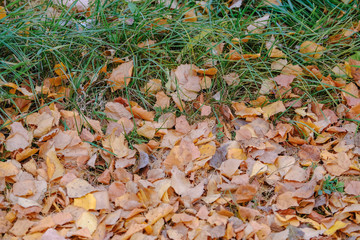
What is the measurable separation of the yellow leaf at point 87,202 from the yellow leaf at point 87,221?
4cm

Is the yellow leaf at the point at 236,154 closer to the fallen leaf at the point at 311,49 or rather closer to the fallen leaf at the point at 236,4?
the fallen leaf at the point at 311,49

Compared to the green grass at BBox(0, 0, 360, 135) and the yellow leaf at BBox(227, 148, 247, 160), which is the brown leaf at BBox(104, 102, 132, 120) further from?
the yellow leaf at BBox(227, 148, 247, 160)

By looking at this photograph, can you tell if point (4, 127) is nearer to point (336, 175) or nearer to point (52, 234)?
point (52, 234)

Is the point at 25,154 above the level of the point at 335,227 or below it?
above

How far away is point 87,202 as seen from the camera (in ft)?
7.01

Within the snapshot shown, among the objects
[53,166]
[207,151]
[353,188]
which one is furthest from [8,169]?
[353,188]

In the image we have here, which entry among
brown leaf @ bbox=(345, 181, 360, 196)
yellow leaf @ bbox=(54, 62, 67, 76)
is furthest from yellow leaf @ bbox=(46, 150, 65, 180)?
brown leaf @ bbox=(345, 181, 360, 196)

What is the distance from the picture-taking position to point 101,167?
2379 mm

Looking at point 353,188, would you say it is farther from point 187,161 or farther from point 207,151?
point 187,161

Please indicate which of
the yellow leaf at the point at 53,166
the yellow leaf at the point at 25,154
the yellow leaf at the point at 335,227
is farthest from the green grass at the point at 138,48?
the yellow leaf at the point at 335,227

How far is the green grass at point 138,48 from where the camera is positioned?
2.63 meters

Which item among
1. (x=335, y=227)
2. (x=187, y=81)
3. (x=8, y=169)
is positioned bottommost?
(x=335, y=227)

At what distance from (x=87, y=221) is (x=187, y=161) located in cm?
68

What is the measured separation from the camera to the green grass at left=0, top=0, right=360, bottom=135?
2.63m
